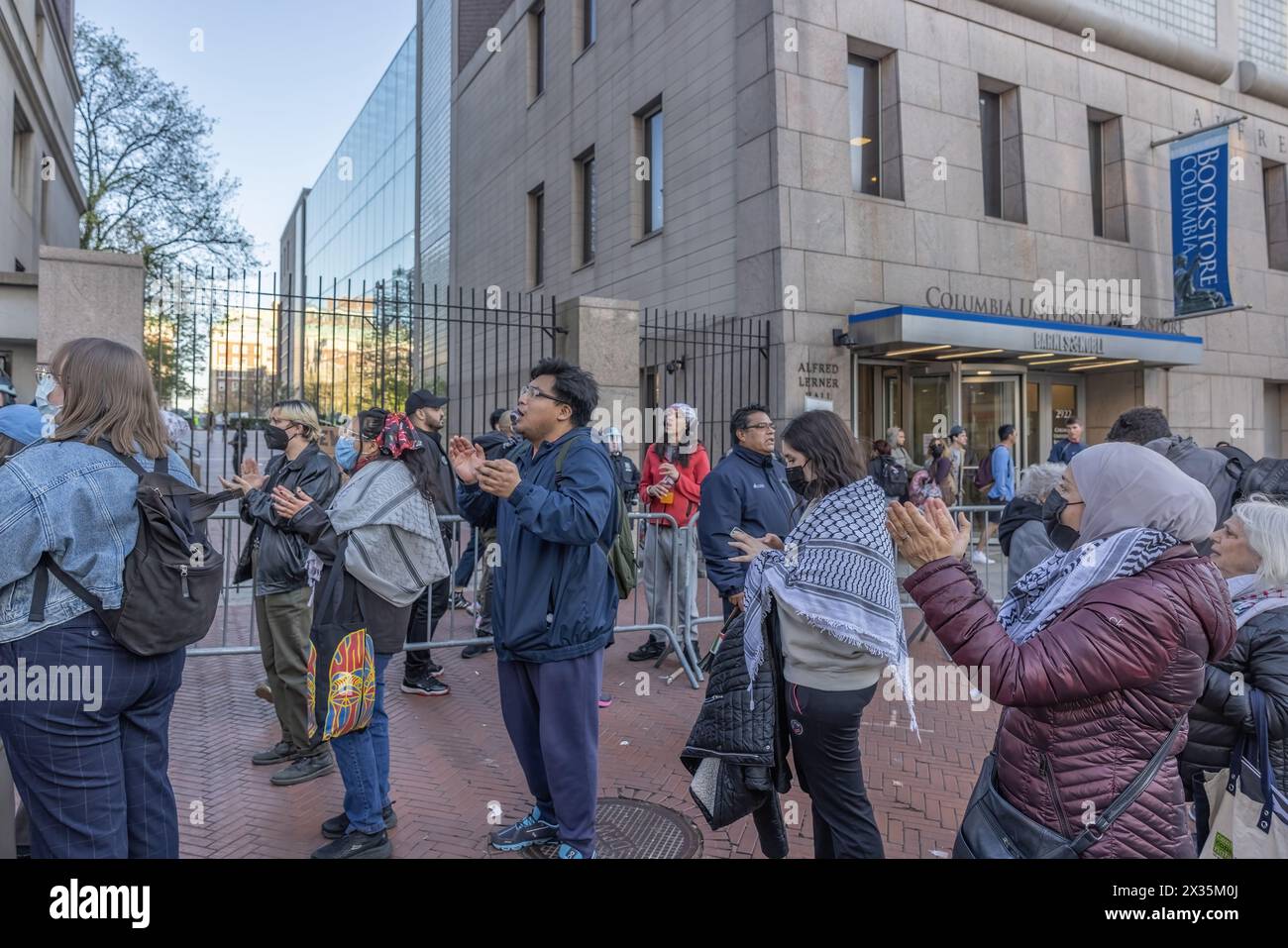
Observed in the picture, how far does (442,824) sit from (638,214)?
12.1m

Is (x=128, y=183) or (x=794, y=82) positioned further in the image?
(x=128, y=183)

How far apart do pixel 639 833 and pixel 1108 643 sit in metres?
2.54

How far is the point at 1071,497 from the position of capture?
2434 mm

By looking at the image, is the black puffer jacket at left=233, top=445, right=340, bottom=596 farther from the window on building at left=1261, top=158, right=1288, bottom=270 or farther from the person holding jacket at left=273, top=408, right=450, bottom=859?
the window on building at left=1261, top=158, right=1288, bottom=270

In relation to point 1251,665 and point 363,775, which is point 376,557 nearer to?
point 363,775

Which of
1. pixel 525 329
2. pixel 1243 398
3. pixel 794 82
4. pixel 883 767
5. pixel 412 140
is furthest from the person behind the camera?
pixel 412 140

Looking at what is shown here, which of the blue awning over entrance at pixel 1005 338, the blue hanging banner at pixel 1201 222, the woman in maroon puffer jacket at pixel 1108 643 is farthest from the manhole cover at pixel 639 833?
the blue hanging banner at pixel 1201 222

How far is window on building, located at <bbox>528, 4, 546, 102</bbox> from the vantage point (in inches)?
700

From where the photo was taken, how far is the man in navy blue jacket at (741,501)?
482 centimetres

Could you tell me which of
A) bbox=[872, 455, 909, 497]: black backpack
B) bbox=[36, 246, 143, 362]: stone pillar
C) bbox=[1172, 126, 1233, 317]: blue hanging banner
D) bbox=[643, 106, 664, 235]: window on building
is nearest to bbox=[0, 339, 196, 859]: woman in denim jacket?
bbox=[36, 246, 143, 362]: stone pillar

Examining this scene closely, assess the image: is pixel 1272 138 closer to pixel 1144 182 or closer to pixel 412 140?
pixel 1144 182

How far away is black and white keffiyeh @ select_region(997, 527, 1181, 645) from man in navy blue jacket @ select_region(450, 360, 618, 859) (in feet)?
5.07

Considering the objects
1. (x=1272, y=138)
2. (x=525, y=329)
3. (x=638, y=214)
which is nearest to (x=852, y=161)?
(x=638, y=214)

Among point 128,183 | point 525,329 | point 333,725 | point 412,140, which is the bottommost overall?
point 333,725
